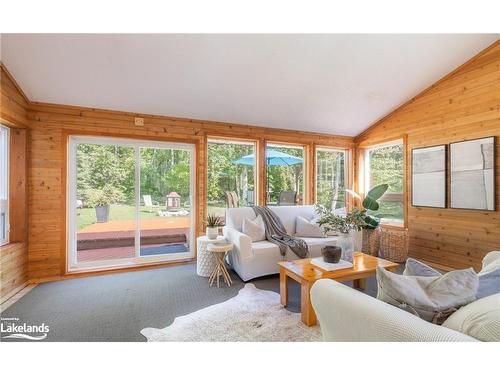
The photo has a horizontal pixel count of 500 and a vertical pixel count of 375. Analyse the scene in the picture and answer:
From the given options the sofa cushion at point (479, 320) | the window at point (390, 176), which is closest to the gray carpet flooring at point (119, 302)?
the sofa cushion at point (479, 320)

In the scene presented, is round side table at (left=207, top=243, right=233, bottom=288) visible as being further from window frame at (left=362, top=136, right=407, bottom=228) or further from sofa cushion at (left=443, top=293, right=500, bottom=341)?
window frame at (left=362, top=136, right=407, bottom=228)

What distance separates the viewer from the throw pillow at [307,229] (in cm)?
393

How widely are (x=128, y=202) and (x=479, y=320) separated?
13.1ft

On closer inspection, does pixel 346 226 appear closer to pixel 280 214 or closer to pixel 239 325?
pixel 239 325

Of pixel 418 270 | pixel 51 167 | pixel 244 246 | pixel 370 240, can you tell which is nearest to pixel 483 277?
pixel 418 270

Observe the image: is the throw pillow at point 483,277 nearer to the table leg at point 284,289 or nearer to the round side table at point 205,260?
the table leg at point 284,289

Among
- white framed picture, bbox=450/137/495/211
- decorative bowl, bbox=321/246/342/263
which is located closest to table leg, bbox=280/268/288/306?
decorative bowl, bbox=321/246/342/263

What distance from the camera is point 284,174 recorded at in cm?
500

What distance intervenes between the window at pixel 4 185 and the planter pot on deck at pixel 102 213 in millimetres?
969

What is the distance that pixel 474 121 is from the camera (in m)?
3.40

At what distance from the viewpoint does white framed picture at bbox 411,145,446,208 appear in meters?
3.75
